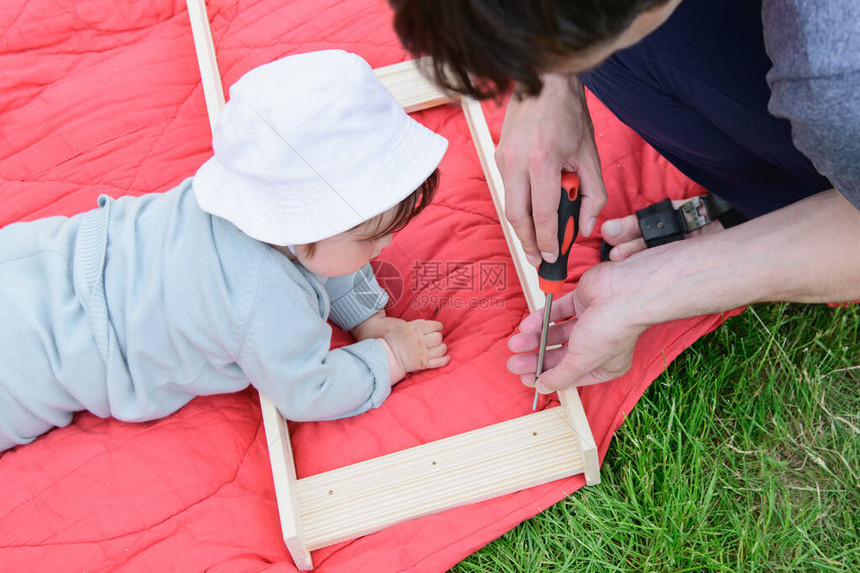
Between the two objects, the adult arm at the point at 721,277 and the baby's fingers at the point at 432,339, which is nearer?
the adult arm at the point at 721,277

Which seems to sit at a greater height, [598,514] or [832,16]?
[832,16]

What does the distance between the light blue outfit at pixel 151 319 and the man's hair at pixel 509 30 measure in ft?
1.62

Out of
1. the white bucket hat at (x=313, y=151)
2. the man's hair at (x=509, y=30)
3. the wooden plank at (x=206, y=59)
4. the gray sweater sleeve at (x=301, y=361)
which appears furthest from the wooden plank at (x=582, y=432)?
the wooden plank at (x=206, y=59)

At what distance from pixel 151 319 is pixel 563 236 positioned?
59 centimetres

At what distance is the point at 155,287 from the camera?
97 centimetres

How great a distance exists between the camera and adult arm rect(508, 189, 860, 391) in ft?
2.52

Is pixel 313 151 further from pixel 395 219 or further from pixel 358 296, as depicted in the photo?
pixel 358 296

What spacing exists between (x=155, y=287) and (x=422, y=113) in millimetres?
665

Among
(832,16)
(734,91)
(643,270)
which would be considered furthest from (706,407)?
(832,16)

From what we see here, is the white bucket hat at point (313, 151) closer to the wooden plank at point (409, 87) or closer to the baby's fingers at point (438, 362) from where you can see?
the baby's fingers at point (438, 362)

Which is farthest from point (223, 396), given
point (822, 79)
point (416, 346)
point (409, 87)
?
point (822, 79)

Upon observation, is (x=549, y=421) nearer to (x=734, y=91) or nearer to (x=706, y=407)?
(x=706, y=407)

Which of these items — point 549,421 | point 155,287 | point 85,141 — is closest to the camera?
point 155,287

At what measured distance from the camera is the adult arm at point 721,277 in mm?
768
